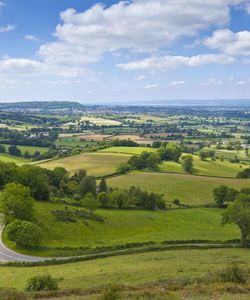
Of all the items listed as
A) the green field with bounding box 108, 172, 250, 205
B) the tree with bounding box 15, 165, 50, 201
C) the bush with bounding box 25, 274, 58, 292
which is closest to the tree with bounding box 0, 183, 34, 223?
the tree with bounding box 15, 165, 50, 201

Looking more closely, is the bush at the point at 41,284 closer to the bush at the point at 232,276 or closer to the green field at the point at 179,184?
the bush at the point at 232,276

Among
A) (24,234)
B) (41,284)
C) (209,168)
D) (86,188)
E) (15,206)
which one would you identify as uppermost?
(41,284)

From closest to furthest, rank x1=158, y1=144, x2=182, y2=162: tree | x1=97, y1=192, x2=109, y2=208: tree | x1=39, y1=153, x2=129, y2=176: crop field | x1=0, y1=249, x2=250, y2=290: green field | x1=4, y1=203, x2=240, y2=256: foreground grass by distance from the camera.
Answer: x1=0, y1=249, x2=250, y2=290: green field → x1=4, y1=203, x2=240, y2=256: foreground grass → x1=97, y1=192, x2=109, y2=208: tree → x1=39, y1=153, x2=129, y2=176: crop field → x1=158, y1=144, x2=182, y2=162: tree

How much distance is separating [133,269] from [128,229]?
114 ft

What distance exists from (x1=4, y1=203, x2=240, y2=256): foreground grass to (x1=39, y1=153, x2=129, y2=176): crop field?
56823 mm

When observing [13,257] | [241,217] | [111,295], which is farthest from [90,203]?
[111,295]

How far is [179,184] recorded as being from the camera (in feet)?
431

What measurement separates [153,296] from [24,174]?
73200 mm

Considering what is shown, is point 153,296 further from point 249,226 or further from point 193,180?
point 193,180

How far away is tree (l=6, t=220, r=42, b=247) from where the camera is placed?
2504 inches

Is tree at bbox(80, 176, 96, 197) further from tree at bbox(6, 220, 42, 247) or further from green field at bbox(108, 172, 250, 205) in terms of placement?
tree at bbox(6, 220, 42, 247)

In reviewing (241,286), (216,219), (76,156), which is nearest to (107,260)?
(241,286)

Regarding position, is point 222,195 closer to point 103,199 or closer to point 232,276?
point 103,199

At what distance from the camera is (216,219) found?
315ft
